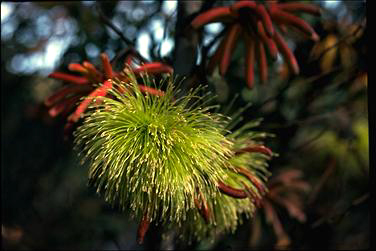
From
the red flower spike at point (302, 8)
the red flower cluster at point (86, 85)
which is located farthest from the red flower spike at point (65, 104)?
the red flower spike at point (302, 8)

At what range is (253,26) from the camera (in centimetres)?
136

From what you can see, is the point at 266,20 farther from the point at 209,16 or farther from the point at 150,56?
the point at 150,56

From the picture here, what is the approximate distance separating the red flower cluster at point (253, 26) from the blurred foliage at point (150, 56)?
329 mm

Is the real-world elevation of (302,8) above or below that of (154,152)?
above

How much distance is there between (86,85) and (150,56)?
0.48 metres

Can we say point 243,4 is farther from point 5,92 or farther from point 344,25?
point 5,92

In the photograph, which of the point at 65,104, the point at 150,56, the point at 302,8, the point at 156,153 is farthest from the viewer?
the point at 150,56

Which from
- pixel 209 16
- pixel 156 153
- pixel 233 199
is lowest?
pixel 233 199

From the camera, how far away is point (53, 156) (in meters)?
2.53

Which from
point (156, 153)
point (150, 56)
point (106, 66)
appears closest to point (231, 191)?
point (156, 153)

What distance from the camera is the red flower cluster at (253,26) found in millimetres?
1345

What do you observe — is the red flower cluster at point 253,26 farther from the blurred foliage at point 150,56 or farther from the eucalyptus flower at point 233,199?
the blurred foliage at point 150,56

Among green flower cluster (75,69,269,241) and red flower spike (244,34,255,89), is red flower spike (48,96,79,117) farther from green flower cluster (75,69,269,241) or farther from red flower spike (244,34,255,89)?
red flower spike (244,34,255,89)

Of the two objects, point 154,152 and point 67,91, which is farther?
point 67,91
